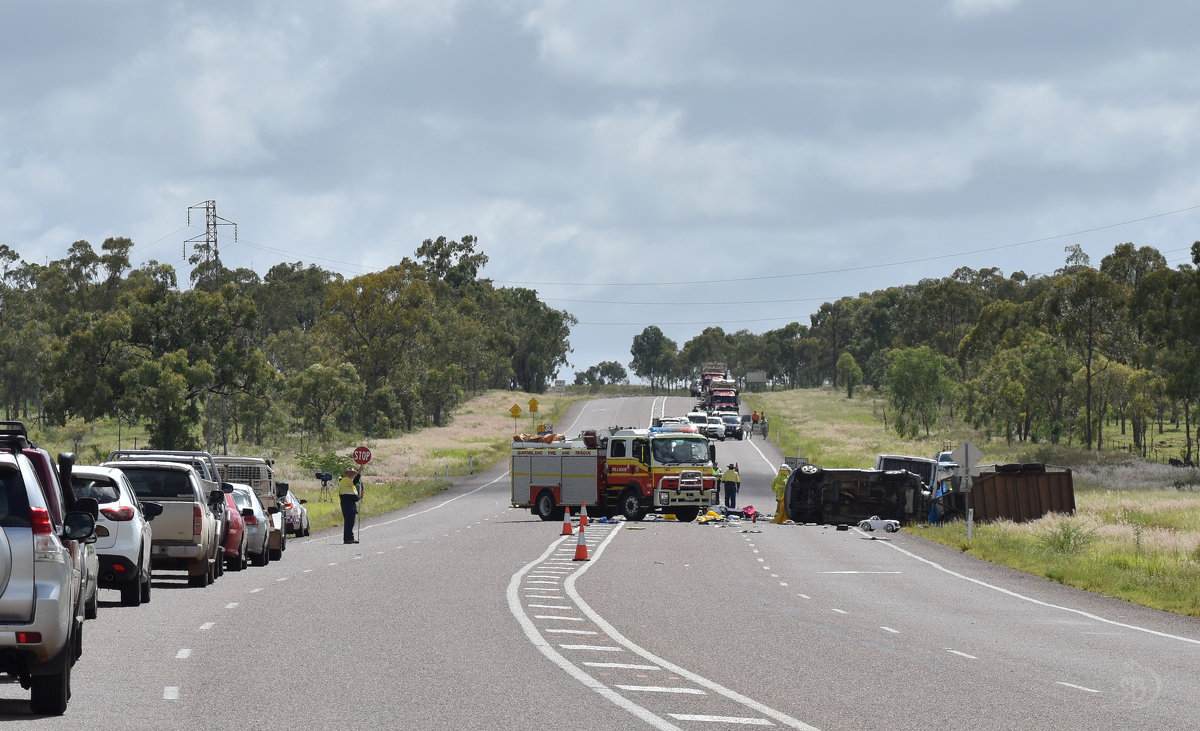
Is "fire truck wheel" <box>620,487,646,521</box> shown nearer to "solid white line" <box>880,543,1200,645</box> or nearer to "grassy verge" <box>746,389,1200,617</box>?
"grassy verge" <box>746,389,1200,617</box>

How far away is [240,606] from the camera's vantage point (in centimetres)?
1877

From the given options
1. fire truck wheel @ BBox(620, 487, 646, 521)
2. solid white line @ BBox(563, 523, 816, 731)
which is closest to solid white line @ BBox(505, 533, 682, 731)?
solid white line @ BBox(563, 523, 816, 731)

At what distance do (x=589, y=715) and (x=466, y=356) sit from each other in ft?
398

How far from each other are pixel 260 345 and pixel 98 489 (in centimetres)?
12537

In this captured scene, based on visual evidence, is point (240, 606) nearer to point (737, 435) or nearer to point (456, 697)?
point (456, 697)

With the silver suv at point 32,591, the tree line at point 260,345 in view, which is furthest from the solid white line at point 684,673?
the tree line at point 260,345

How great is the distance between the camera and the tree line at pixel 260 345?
→ 65750 mm

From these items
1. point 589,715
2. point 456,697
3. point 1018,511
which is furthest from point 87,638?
point 1018,511

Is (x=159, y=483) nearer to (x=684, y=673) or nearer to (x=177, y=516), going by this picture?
(x=177, y=516)

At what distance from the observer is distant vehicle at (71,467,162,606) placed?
58.6 ft

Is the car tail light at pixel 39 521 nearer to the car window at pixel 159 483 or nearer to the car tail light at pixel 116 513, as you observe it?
the car tail light at pixel 116 513

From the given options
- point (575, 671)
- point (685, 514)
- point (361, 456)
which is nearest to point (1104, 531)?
point (685, 514)

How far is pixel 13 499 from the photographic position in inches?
393

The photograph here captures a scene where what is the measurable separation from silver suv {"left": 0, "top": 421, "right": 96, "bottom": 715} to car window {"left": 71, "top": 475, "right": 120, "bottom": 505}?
7.99 m
